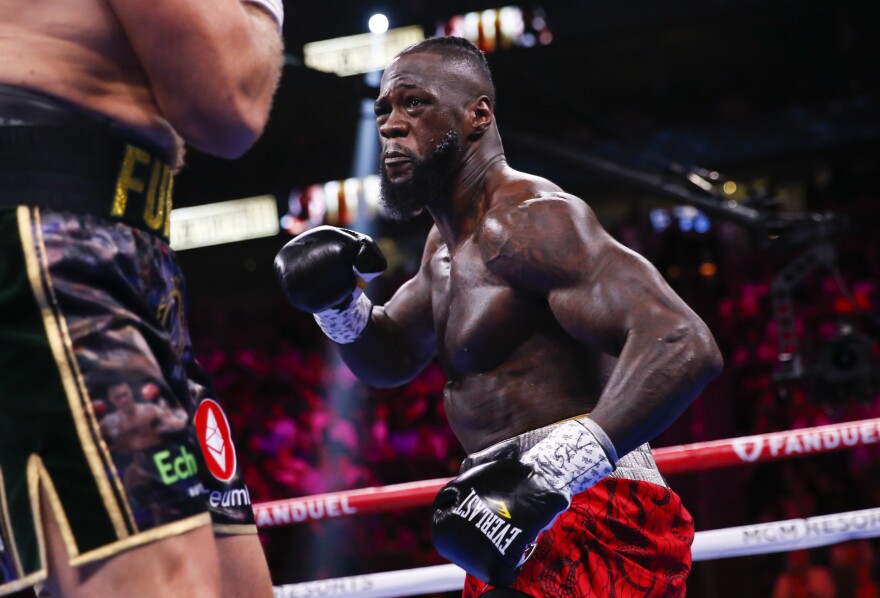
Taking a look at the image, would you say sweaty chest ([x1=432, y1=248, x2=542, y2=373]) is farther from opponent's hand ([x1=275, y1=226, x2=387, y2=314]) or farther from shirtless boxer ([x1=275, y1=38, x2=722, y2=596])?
opponent's hand ([x1=275, y1=226, x2=387, y2=314])

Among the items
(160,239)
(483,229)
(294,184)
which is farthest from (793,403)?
(294,184)

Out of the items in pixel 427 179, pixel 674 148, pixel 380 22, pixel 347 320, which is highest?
pixel 380 22

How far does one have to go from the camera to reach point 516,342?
1.48 m

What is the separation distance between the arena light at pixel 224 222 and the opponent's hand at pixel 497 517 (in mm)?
7622

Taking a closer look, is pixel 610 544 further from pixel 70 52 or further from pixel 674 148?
pixel 674 148

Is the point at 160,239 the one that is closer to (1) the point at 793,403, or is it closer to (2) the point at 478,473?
(2) the point at 478,473

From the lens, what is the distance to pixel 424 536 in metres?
5.07

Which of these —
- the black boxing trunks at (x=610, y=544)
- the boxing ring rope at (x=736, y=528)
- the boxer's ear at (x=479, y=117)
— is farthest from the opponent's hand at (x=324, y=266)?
the boxing ring rope at (x=736, y=528)

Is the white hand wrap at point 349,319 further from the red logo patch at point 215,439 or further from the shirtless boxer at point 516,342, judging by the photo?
the red logo patch at point 215,439

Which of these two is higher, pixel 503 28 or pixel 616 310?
pixel 503 28

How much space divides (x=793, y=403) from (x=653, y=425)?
3.89 meters

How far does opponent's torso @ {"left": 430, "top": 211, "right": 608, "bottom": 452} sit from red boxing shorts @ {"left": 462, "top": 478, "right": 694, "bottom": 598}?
141 mm

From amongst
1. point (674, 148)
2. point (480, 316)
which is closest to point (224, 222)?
point (674, 148)

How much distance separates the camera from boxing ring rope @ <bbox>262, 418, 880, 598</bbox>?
182cm
